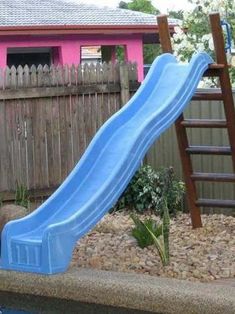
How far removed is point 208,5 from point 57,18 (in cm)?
984

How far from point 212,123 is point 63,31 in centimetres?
1167

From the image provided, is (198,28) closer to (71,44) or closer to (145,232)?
(145,232)

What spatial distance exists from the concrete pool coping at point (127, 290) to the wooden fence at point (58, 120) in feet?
11.3

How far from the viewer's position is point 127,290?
5.52 m

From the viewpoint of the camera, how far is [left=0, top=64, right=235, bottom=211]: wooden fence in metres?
9.46

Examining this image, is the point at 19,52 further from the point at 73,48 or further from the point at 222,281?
the point at 222,281

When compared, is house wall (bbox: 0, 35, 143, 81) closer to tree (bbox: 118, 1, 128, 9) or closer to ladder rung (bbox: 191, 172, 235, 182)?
ladder rung (bbox: 191, 172, 235, 182)

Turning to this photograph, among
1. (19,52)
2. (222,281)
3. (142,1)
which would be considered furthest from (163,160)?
(142,1)

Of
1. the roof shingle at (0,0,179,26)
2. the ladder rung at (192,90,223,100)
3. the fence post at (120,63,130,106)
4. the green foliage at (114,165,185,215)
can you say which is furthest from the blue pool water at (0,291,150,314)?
the roof shingle at (0,0,179,26)

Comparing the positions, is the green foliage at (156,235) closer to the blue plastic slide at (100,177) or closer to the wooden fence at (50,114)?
the blue plastic slide at (100,177)

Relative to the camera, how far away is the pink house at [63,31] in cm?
1862

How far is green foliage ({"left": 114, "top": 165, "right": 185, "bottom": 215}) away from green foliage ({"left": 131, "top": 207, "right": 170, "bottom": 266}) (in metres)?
1.93

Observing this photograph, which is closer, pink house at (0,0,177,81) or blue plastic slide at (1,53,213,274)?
blue plastic slide at (1,53,213,274)

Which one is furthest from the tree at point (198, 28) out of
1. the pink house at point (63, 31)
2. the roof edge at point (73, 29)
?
the pink house at point (63, 31)
